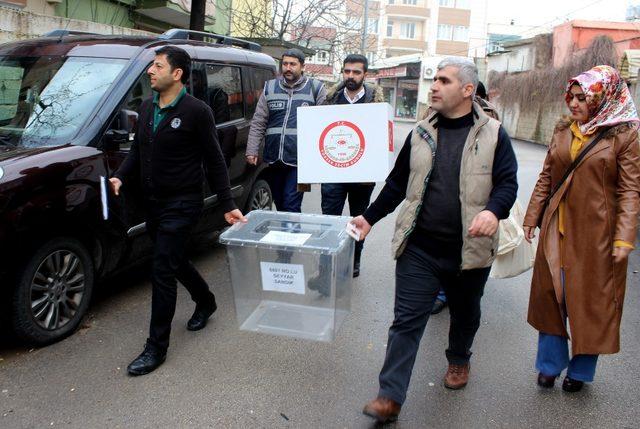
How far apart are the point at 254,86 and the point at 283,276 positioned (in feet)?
10.7

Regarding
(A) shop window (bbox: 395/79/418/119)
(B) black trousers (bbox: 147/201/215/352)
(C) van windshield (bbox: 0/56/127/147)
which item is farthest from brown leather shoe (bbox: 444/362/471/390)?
(A) shop window (bbox: 395/79/418/119)

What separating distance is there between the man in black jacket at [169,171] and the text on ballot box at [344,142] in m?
0.70

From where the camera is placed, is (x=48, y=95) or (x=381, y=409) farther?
(x=48, y=95)

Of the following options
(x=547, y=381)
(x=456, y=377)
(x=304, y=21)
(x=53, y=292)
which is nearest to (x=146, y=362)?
(x=53, y=292)

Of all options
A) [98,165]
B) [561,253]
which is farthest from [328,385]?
[98,165]

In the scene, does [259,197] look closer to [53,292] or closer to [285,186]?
[285,186]

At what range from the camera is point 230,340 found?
13.1 ft

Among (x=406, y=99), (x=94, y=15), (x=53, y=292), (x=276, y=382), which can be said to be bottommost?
(x=276, y=382)

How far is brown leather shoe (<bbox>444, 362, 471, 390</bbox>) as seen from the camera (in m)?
3.42

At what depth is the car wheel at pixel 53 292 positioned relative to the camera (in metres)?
3.49

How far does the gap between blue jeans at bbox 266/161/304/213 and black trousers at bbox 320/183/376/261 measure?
0.75 feet

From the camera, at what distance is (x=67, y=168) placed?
146 inches

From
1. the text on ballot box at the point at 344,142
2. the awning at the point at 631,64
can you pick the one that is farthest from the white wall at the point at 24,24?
the awning at the point at 631,64

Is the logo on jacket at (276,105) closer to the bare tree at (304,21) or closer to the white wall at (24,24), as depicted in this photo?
the white wall at (24,24)
